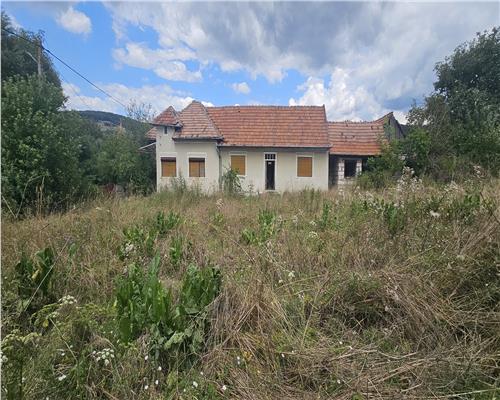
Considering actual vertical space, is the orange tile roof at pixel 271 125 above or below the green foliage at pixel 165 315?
above

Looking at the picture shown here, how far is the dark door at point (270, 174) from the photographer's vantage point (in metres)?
18.1

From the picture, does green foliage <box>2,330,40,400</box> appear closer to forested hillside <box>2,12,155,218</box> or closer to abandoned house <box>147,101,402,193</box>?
forested hillside <box>2,12,155,218</box>

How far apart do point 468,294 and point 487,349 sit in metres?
0.49

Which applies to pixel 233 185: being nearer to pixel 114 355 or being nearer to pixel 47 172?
pixel 47 172

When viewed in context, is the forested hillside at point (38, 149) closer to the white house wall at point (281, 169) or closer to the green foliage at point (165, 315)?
the green foliage at point (165, 315)

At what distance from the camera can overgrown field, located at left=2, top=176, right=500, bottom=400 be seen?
1.74 meters

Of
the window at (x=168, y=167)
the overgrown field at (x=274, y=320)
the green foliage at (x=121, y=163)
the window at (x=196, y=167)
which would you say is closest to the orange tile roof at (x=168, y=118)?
the window at (x=168, y=167)

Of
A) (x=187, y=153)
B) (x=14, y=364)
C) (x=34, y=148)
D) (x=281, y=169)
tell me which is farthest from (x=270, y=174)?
(x=14, y=364)

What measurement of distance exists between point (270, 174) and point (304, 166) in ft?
7.48

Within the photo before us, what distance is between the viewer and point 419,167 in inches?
586

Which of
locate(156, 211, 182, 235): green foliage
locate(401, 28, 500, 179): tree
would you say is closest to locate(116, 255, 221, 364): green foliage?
locate(156, 211, 182, 235): green foliage

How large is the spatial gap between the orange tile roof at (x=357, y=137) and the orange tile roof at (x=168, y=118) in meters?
10.5

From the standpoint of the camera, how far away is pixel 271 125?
18469 millimetres

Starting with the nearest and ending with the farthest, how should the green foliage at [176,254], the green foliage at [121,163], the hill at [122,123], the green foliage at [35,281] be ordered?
the green foliage at [35,281], the green foliage at [176,254], the green foliage at [121,163], the hill at [122,123]
